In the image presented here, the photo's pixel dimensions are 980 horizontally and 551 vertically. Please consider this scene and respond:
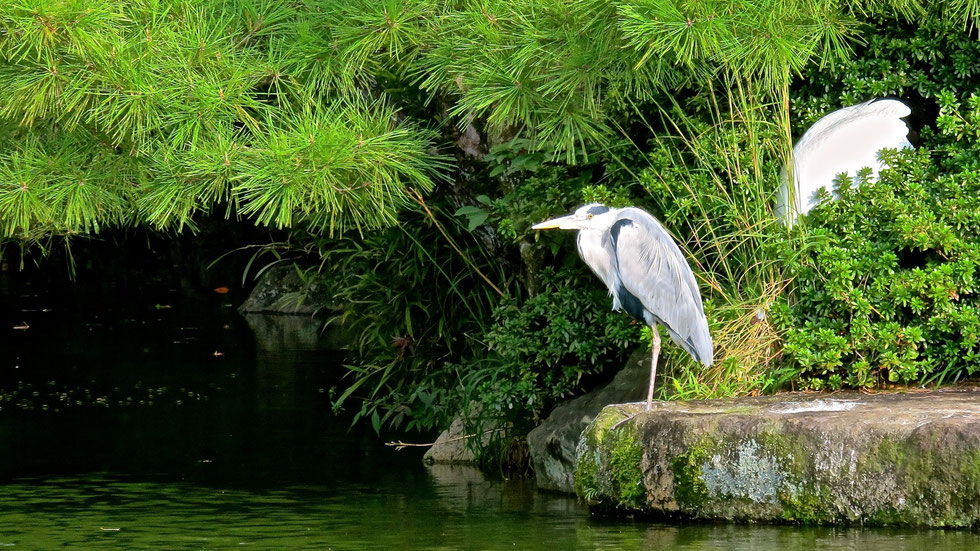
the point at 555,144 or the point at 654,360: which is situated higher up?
the point at 555,144

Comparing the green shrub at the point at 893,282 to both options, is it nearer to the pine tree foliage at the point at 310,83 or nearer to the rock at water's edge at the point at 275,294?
the pine tree foliage at the point at 310,83

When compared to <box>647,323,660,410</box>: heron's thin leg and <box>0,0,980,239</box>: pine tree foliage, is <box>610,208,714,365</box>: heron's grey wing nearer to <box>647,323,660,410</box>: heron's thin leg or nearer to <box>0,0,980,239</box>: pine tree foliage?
<box>647,323,660,410</box>: heron's thin leg

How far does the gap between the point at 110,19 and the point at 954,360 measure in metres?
3.51

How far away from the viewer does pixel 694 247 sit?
5129 millimetres

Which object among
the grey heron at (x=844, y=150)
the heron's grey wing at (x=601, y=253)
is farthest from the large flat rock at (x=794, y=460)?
the grey heron at (x=844, y=150)

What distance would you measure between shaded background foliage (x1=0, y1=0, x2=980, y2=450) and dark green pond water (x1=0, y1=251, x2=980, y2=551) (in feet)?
2.25

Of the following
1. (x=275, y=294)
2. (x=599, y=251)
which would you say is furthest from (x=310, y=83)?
(x=275, y=294)

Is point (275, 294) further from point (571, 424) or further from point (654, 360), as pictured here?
point (654, 360)

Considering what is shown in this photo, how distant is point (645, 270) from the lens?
4406 millimetres

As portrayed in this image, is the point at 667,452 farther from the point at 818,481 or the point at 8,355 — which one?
the point at 8,355

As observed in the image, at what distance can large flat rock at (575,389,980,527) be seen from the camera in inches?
148

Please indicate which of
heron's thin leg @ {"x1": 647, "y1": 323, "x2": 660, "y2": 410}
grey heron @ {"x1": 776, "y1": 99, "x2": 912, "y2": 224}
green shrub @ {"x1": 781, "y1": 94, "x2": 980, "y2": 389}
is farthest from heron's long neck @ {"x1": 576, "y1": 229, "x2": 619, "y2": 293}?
grey heron @ {"x1": 776, "y1": 99, "x2": 912, "y2": 224}

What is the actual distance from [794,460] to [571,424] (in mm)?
1424

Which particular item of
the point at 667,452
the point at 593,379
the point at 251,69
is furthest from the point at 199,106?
the point at 667,452
